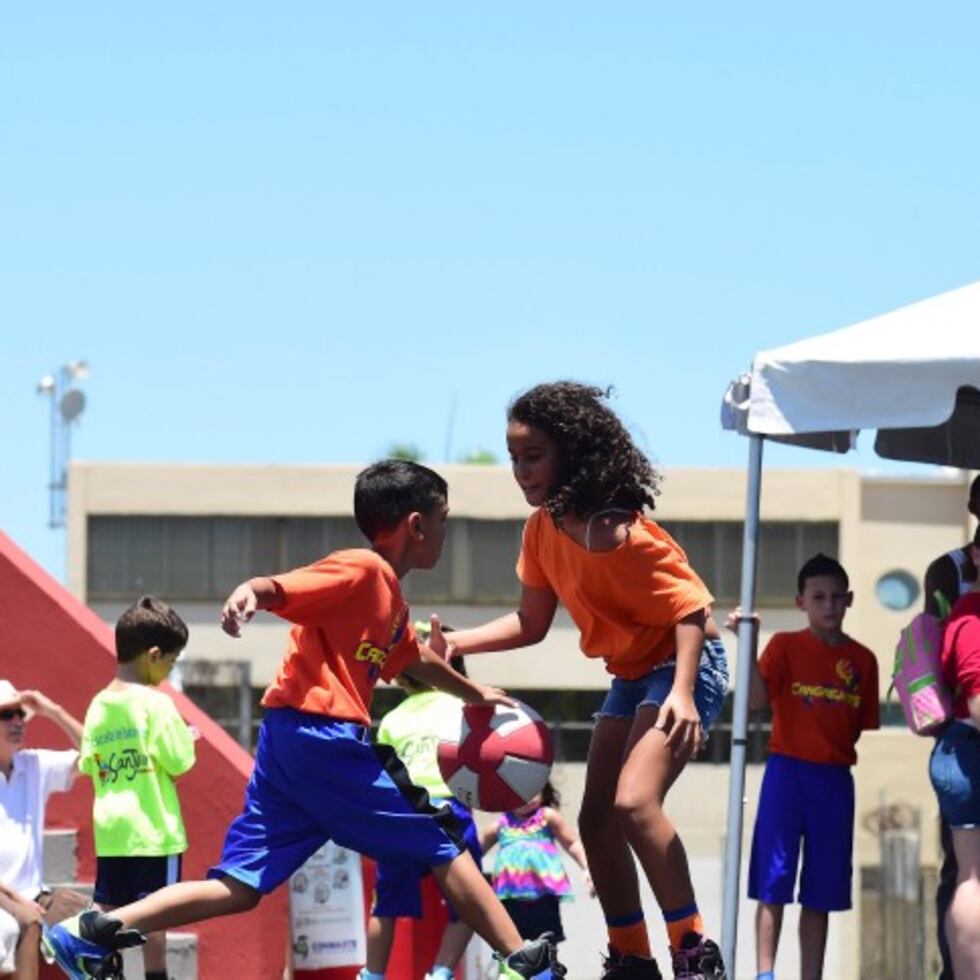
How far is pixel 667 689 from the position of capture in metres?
7.59

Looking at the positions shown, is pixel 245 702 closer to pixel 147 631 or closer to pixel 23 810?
pixel 23 810

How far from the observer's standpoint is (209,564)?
66.1 meters

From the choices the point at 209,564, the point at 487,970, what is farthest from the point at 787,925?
the point at 209,564

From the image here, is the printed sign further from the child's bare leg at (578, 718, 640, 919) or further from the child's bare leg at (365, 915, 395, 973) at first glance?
the child's bare leg at (578, 718, 640, 919)

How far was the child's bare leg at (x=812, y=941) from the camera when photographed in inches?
396

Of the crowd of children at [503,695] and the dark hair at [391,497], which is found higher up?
the dark hair at [391,497]

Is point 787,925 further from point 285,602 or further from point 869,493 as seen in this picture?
point 869,493

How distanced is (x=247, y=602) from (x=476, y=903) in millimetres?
1276

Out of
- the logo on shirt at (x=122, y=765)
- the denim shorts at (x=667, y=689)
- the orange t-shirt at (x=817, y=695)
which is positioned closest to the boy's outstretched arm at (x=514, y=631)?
the denim shorts at (x=667, y=689)

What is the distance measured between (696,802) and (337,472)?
40.3ft

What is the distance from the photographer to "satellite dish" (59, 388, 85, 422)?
62.7m

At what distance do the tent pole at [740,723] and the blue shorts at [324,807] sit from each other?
1.64 meters

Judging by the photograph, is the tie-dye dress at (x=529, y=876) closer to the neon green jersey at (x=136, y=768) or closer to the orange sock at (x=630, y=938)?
the neon green jersey at (x=136, y=768)

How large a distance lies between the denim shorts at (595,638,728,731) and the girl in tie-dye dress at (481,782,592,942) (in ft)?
12.2
